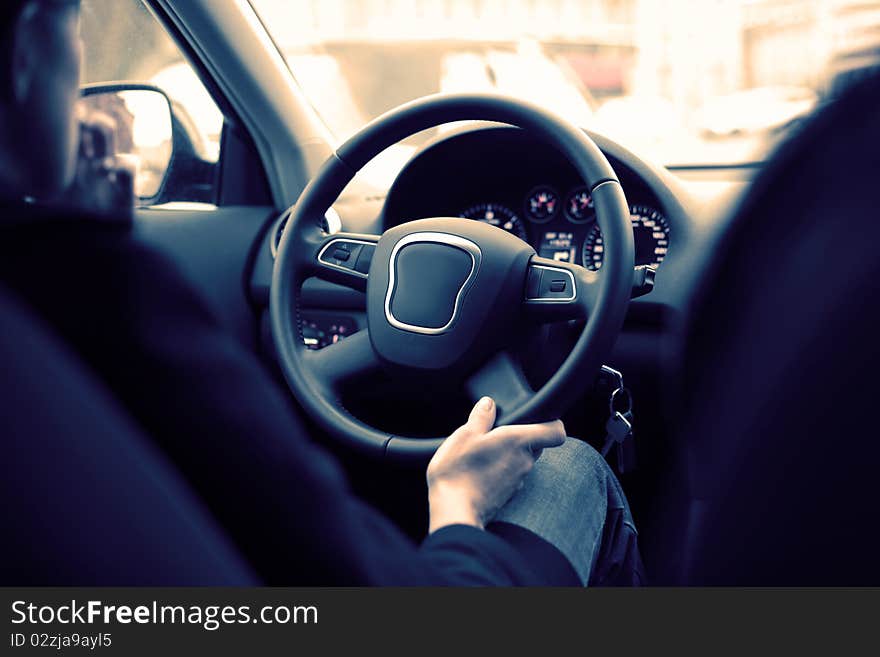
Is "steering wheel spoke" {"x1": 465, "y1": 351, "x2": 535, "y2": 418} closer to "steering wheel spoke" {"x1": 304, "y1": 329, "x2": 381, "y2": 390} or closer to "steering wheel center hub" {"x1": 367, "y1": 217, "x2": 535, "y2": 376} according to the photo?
"steering wheel center hub" {"x1": 367, "y1": 217, "x2": 535, "y2": 376}

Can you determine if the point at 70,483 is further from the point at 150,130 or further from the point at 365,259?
the point at 150,130

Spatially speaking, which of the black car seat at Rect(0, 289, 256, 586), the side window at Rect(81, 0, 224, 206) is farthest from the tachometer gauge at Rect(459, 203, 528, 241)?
the black car seat at Rect(0, 289, 256, 586)

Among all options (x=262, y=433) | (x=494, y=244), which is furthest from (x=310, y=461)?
(x=494, y=244)

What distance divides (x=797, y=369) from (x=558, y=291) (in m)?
0.57

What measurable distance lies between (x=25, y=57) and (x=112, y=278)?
14cm

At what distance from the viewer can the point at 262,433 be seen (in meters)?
0.57

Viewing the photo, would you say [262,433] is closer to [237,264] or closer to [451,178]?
[451,178]

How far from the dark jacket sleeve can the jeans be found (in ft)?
1.45

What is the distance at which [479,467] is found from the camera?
983 mm

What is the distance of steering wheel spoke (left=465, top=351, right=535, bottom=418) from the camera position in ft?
3.69

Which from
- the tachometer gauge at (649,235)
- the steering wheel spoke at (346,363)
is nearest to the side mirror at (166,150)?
the steering wheel spoke at (346,363)

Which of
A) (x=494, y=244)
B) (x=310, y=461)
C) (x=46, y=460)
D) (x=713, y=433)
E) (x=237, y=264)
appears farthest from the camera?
(x=237, y=264)

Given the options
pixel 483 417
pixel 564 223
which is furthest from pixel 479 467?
pixel 564 223

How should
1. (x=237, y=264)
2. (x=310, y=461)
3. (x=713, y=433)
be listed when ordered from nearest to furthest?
1. (x=310, y=461)
2. (x=713, y=433)
3. (x=237, y=264)
